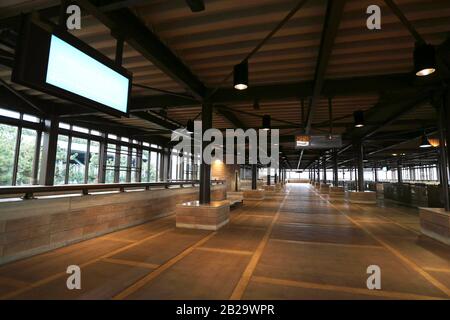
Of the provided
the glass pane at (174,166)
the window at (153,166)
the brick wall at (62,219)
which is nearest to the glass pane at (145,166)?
the window at (153,166)

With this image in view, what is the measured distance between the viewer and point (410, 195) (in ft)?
35.6

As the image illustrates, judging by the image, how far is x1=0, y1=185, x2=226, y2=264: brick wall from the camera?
3.47 meters

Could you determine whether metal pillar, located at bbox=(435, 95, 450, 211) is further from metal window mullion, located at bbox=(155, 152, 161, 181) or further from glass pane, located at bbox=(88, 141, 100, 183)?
metal window mullion, located at bbox=(155, 152, 161, 181)

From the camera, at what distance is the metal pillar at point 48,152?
7.93m

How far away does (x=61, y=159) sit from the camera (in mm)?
9188

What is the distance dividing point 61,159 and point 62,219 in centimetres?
615

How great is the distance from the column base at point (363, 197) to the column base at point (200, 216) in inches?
360

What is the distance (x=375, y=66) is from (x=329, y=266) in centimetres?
407

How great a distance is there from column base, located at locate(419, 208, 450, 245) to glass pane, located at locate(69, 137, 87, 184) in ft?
38.7

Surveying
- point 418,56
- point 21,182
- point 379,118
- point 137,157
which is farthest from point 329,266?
point 137,157

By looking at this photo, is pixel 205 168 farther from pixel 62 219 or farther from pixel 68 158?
pixel 68 158

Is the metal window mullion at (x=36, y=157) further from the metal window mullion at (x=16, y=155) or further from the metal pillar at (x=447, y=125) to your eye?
the metal pillar at (x=447, y=125)

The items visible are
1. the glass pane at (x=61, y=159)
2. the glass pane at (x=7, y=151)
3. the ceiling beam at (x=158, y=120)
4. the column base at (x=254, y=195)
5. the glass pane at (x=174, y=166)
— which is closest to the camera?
the glass pane at (x=7, y=151)

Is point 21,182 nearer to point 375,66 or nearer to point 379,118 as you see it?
point 375,66
